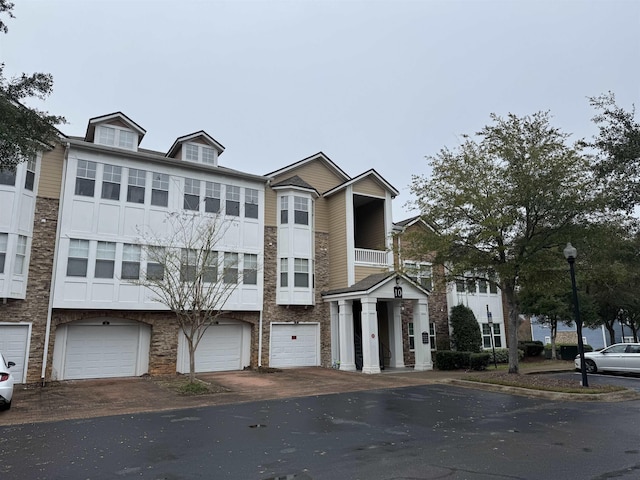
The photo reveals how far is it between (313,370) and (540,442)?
45.7 ft

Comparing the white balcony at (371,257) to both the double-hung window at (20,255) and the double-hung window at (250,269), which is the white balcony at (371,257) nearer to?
the double-hung window at (250,269)

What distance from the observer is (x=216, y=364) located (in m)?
20.0

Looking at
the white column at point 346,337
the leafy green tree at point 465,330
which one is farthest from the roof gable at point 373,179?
the leafy green tree at point 465,330

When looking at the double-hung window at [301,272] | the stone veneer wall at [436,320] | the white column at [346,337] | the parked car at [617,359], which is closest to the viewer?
the parked car at [617,359]

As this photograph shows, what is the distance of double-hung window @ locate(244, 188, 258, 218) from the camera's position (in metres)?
21.2

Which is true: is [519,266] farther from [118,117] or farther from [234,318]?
[118,117]

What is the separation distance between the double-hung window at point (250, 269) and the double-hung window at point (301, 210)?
287 cm

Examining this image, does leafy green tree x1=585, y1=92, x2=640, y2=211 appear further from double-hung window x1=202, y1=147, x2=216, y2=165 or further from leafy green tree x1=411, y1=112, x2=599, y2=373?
double-hung window x1=202, y1=147, x2=216, y2=165

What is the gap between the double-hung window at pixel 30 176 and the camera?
16500mm

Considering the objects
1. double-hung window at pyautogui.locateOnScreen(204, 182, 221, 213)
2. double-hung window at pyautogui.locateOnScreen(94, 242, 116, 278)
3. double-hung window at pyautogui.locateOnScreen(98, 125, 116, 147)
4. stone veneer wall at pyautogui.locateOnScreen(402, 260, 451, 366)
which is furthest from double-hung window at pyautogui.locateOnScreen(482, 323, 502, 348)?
double-hung window at pyautogui.locateOnScreen(98, 125, 116, 147)

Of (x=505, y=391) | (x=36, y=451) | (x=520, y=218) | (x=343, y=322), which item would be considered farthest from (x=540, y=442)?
(x=343, y=322)

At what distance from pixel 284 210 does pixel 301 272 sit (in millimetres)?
3173

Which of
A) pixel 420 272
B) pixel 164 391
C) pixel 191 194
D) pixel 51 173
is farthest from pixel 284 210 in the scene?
pixel 164 391

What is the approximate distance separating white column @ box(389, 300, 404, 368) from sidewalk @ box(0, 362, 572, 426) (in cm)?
205
